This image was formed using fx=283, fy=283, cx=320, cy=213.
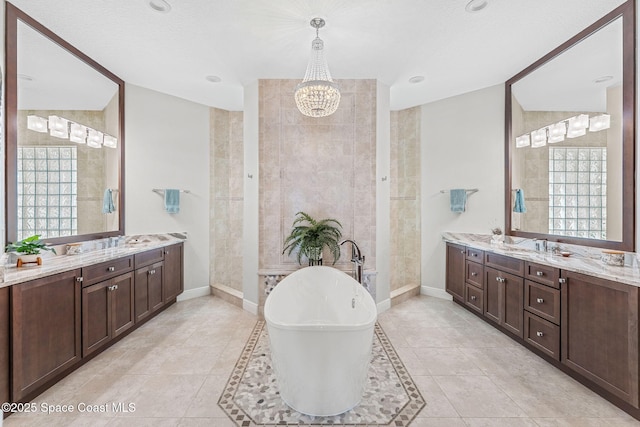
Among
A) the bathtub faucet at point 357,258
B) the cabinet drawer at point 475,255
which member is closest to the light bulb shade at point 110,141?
the bathtub faucet at point 357,258

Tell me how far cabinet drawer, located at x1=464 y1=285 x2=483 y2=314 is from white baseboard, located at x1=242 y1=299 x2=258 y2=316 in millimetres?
2684

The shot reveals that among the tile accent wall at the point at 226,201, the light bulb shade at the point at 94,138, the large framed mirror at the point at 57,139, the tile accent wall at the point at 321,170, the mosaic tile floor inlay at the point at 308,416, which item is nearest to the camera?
the mosaic tile floor inlay at the point at 308,416

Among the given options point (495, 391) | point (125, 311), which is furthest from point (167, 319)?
point (495, 391)

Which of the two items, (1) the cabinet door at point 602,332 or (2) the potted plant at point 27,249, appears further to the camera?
(2) the potted plant at point 27,249

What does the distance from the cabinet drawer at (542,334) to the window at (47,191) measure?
4.48 m

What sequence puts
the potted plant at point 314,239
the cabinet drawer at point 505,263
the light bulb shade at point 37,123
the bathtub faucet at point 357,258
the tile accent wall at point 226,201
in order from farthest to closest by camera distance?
the tile accent wall at point 226,201 < the potted plant at point 314,239 < the bathtub faucet at point 357,258 < the cabinet drawer at point 505,263 < the light bulb shade at point 37,123

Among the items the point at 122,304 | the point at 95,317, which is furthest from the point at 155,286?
the point at 95,317

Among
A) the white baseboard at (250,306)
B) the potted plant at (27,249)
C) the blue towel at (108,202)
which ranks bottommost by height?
the white baseboard at (250,306)

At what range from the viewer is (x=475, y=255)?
3459 mm

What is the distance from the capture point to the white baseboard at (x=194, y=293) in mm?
4098

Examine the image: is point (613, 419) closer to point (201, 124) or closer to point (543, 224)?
point (543, 224)

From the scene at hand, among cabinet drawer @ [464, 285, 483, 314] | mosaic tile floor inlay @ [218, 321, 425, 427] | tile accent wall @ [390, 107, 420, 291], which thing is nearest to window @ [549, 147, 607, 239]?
cabinet drawer @ [464, 285, 483, 314]

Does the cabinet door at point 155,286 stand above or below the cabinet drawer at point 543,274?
below

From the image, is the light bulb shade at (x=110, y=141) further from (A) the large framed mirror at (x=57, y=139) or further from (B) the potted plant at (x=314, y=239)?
(B) the potted plant at (x=314, y=239)
